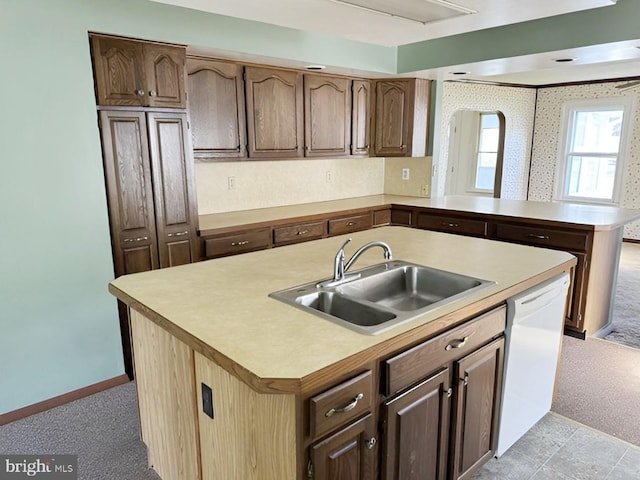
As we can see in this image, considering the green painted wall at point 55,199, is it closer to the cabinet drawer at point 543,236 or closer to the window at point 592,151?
the cabinet drawer at point 543,236

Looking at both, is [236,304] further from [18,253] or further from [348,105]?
[348,105]

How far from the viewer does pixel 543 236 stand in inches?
141

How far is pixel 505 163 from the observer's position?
22.4ft

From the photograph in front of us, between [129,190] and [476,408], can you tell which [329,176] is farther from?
[476,408]

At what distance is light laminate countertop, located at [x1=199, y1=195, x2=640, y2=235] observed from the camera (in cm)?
344

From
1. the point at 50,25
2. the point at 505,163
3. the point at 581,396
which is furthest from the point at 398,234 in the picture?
the point at 505,163

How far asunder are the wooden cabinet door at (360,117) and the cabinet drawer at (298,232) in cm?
101

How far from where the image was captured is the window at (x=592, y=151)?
6.60m

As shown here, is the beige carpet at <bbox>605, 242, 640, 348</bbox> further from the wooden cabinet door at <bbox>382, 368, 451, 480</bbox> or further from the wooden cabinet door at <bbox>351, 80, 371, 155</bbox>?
the wooden cabinet door at <bbox>351, 80, 371, 155</bbox>

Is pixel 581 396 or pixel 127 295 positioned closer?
pixel 127 295

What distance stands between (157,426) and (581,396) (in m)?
2.40

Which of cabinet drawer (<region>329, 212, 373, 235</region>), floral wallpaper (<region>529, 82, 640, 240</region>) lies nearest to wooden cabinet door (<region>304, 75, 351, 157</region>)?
cabinet drawer (<region>329, 212, 373, 235</region>)

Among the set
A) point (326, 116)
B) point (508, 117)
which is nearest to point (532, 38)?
point (326, 116)

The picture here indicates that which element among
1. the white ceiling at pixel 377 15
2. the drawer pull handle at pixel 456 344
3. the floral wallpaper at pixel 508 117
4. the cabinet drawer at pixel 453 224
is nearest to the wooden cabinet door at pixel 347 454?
the drawer pull handle at pixel 456 344
